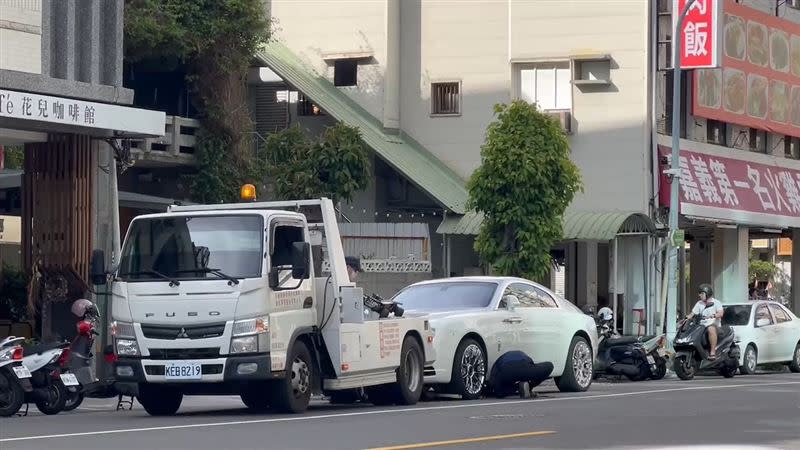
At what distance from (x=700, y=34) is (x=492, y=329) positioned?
58.1 feet

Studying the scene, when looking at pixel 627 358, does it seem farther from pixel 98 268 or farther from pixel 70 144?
pixel 98 268

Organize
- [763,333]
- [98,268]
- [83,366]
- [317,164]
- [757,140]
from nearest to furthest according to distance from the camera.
→ [98,268] → [83,366] → [763,333] → [317,164] → [757,140]

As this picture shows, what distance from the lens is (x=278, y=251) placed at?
18.1 meters

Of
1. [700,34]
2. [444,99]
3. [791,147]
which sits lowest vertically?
[791,147]

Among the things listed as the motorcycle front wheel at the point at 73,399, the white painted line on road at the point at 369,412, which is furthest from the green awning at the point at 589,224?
the motorcycle front wheel at the point at 73,399

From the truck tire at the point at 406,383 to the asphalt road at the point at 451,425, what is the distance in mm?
233

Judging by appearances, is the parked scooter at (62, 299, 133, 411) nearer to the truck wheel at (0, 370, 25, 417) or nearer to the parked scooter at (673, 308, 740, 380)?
the truck wheel at (0, 370, 25, 417)

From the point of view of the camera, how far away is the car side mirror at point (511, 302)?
72.5 ft

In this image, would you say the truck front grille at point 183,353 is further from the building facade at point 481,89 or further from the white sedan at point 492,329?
the building facade at point 481,89

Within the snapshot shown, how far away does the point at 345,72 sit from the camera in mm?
39500

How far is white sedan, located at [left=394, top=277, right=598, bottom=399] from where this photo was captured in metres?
21.0

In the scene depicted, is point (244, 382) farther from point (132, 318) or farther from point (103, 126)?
point (103, 126)

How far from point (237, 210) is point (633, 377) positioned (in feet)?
40.5

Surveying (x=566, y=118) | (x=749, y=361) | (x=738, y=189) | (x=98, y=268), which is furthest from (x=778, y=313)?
(x=98, y=268)
